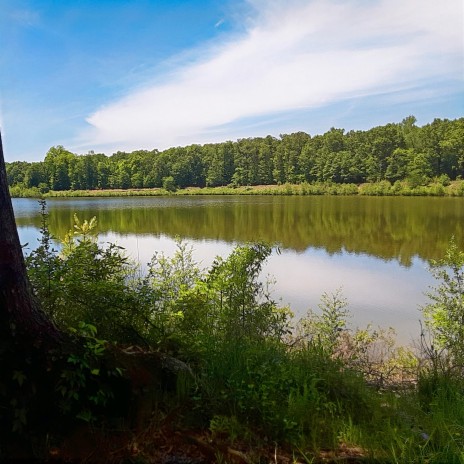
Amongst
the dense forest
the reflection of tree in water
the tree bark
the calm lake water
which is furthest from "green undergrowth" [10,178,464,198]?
the tree bark

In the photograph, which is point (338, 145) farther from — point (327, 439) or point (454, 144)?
point (327, 439)

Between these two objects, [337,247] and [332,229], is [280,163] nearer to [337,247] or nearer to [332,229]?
[332,229]

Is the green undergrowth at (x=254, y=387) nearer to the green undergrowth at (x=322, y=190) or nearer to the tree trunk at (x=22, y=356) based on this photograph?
the tree trunk at (x=22, y=356)

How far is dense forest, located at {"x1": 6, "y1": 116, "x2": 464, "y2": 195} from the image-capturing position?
267 feet

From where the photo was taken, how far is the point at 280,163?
101 metres

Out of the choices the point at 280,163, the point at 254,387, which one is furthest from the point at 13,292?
the point at 280,163

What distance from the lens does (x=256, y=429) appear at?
2.66 metres

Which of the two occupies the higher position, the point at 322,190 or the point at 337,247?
the point at 322,190

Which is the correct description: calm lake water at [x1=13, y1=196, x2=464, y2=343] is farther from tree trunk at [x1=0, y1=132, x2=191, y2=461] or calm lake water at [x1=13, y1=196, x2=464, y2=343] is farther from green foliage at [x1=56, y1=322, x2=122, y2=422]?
green foliage at [x1=56, y1=322, x2=122, y2=422]

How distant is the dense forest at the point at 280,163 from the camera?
81.4 m

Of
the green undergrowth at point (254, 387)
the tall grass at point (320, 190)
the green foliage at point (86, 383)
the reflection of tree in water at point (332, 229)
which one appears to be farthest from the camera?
the tall grass at point (320, 190)

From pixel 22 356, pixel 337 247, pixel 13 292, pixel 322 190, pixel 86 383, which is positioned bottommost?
pixel 337 247

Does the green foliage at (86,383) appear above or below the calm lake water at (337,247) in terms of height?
above


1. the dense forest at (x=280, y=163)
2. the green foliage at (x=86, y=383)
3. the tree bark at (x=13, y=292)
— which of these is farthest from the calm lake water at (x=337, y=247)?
the dense forest at (x=280, y=163)
